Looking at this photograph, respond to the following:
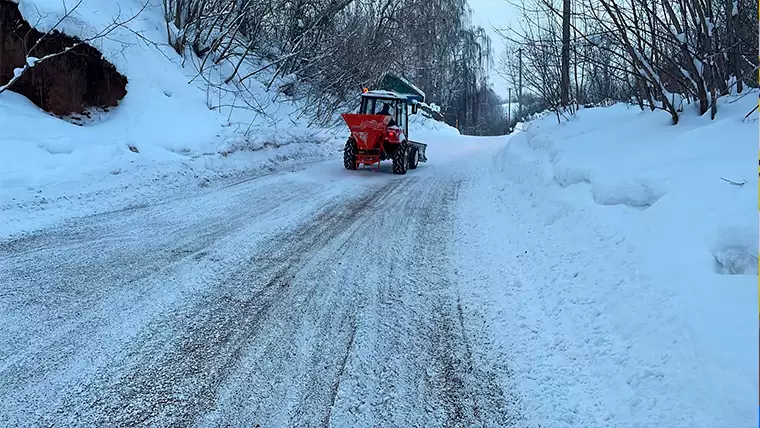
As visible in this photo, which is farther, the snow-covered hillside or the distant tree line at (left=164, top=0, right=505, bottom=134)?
the distant tree line at (left=164, top=0, right=505, bottom=134)

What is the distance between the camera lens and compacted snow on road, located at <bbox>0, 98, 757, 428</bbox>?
285cm

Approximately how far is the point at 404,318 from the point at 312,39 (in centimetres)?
1680

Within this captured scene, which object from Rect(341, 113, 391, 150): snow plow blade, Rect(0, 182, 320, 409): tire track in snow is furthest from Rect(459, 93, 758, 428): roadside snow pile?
Rect(341, 113, 391, 150): snow plow blade

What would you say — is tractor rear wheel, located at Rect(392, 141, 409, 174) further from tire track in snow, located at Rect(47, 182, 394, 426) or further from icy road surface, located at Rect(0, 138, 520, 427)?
tire track in snow, located at Rect(47, 182, 394, 426)

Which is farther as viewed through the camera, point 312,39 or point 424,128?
point 424,128

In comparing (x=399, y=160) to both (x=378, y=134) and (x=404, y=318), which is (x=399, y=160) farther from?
(x=404, y=318)

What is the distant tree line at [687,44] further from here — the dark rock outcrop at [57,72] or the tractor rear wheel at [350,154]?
the dark rock outcrop at [57,72]

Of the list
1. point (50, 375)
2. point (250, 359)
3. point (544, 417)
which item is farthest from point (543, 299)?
point (50, 375)

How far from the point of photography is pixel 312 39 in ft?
62.2

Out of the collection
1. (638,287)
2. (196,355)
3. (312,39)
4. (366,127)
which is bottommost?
(196,355)

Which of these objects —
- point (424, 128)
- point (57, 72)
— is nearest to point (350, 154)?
point (57, 72)

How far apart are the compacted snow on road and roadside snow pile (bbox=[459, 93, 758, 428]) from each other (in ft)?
0.05

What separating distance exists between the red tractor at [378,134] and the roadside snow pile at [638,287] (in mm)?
6744

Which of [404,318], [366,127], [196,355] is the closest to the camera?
[196,355]
